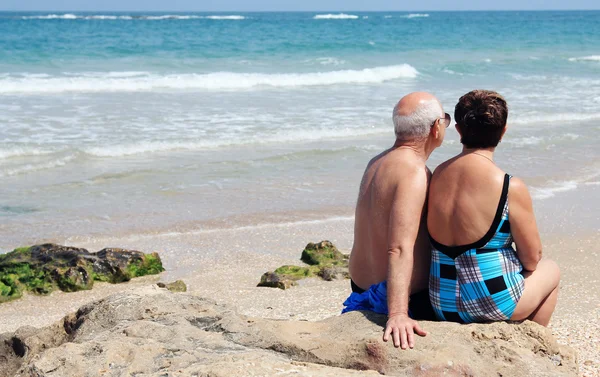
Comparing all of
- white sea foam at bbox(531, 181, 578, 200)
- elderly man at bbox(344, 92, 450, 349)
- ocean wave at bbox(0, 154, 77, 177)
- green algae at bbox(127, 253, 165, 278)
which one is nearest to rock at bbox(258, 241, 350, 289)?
green algae at bbox(127, 253, 165, 278)

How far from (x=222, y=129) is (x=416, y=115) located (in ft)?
32.9

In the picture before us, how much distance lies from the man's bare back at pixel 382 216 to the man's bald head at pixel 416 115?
0.10 m

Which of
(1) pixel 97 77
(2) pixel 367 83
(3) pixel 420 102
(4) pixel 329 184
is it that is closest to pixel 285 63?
(2) pixel 367 83

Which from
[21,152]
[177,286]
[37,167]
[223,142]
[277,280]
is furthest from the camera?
[223,142]

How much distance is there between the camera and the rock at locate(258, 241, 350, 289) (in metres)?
6.13

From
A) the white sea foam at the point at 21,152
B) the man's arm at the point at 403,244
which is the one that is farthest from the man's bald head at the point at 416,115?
the white sea foam at the point at 21,152

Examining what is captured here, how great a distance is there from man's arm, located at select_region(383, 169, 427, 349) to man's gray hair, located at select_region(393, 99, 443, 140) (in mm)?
220

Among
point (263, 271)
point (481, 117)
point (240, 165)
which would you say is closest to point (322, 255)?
point (263, 271)

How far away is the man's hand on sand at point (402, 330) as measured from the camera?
3.32m

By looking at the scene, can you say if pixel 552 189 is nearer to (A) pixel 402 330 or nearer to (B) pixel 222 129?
(B) pixel 222 129

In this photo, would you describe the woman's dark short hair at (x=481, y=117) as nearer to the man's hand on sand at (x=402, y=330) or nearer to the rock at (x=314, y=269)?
the man's hand on sand at (x=402, y=330)

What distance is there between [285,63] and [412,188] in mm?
25043

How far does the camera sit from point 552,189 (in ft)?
30.9

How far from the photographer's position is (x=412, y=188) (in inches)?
142
